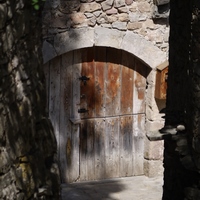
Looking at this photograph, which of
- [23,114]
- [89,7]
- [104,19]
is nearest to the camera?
[23,114]

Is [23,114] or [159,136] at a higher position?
[23,114]

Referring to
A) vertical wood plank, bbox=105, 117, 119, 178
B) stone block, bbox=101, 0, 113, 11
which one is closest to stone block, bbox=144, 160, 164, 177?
vertical wood plank, bbox=105, 117, 119, 178

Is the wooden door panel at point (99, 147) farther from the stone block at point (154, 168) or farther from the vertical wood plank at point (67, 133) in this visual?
the stone block at point (154, 168)

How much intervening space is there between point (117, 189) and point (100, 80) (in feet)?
4.48

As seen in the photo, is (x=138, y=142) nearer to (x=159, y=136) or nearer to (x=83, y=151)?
Answer: (x=83, y=151)

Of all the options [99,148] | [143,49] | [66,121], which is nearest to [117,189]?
[99,148]

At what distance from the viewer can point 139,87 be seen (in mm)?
10125

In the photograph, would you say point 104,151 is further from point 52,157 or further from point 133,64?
point 52,157

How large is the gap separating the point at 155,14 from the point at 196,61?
341 cm

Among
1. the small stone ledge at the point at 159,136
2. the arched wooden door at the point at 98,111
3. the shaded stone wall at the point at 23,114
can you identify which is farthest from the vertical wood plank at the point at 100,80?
the shaded stone wall at the point at 23,114

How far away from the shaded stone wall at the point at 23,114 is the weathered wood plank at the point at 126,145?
4306 mm

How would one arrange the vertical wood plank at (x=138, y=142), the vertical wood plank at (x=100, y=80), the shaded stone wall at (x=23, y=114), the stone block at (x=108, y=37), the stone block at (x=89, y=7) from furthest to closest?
1. the vertical wood plank at (x=138, y=142)
2. the vertical wood plank at (x=100, y=80)
3. the stone block at (x=108, y=37)
4. the stone block at (x=89, y=7)
5. the shaded stone wall at (x=23, y=114)

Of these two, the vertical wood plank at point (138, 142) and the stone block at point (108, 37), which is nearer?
the stone block at point (108, 37)

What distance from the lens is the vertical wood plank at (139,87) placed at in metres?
10.1
